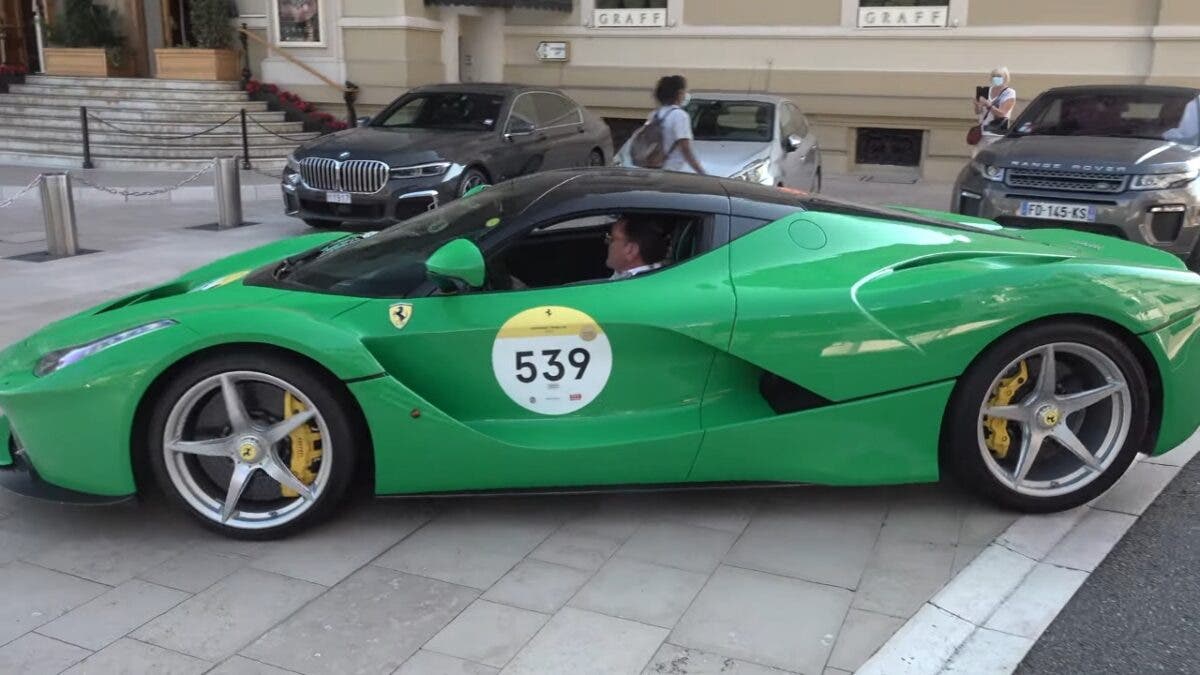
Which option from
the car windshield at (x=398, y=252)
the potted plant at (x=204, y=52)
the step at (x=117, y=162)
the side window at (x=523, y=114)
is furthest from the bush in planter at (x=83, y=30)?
the car windshield at (x=398, y=252)

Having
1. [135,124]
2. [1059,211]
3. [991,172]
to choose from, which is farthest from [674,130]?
[135,124]

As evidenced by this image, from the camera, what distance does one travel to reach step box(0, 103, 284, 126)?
52.2 feet

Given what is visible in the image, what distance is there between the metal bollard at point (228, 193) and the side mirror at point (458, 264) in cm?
770

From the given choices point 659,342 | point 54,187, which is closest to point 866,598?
point 659,342

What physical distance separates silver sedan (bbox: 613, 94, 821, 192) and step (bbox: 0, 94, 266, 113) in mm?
8025

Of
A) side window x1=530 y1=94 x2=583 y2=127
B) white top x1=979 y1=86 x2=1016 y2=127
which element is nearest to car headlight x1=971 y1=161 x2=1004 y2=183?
white top x1=979 y1=86 x2=1016 y2=127

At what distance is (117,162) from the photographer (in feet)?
49.1

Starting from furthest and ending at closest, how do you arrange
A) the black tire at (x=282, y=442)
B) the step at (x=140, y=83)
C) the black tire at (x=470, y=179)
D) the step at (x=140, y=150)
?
the step at (x=140, y=83)
the step at (x=140, y=150)
the black tire at (x=470, y=179)
the black tire at (x=282, y=442)

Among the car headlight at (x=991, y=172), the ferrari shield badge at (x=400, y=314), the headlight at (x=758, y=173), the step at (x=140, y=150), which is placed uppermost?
the car headlight at (x=991, y=172)

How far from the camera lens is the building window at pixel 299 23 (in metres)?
17.2

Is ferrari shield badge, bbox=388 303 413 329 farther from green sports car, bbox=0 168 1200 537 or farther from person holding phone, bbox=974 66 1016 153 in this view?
person holding phone, bbox=974 66 1016 153

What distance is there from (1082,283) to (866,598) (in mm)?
1453

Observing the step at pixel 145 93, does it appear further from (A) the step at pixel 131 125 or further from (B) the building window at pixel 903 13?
(B) the building window at pixel 903 13

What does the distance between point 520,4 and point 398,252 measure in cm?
1393
